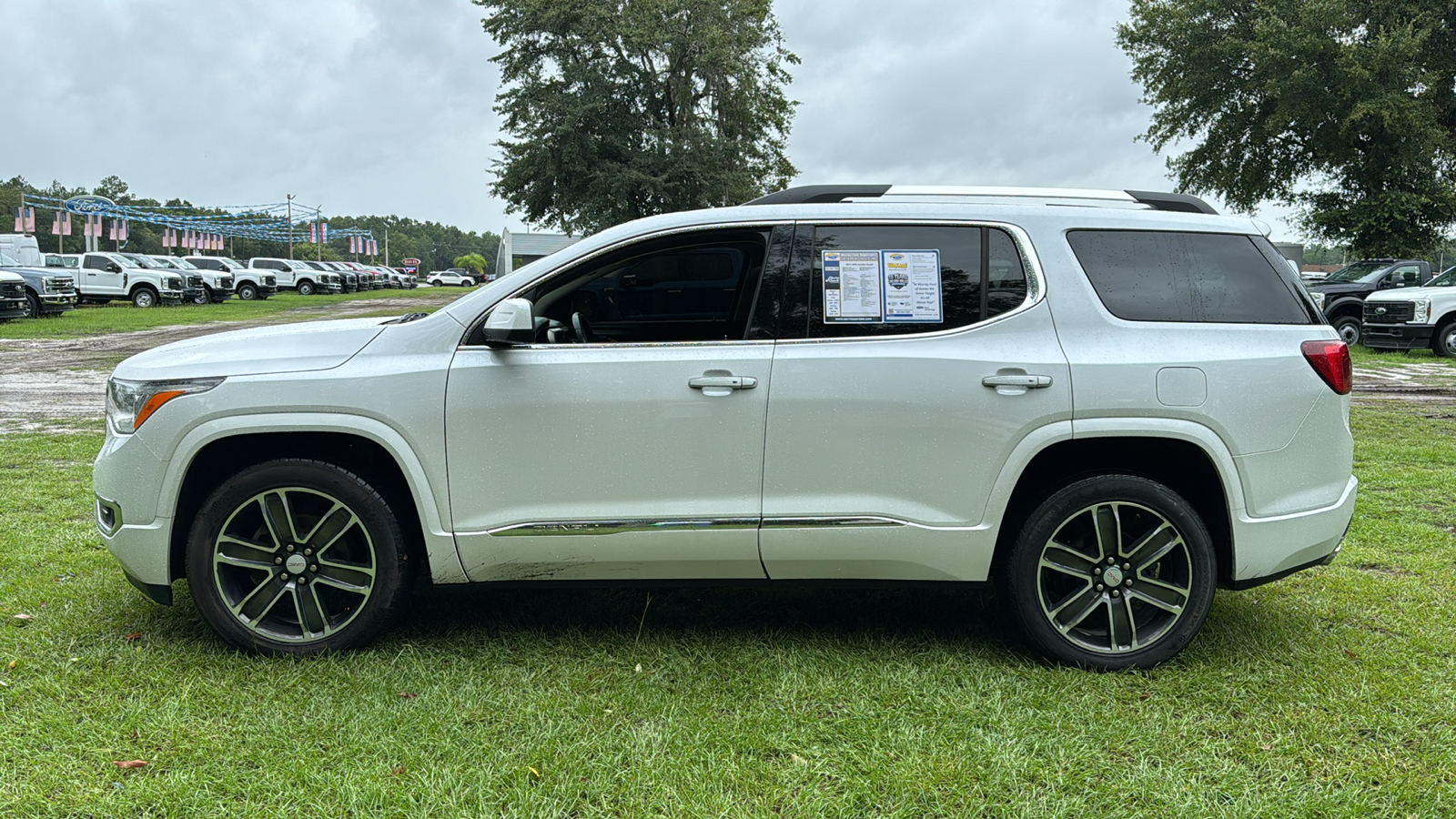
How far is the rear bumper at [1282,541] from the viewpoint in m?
3.82

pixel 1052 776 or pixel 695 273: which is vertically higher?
pixel 695 273

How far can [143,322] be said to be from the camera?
25.4 meters

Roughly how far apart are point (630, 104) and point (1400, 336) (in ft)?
83.0

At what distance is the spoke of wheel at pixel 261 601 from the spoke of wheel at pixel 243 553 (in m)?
0.07

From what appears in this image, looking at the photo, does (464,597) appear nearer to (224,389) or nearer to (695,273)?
(224,389)

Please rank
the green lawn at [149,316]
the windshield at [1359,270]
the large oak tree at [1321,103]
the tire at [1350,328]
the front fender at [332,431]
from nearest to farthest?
the front fender at [332,431] → the tire at [1350,328] → the windshield at [1359,270] → the green lawn at [149,316] → the large oak tree at [1321,103]

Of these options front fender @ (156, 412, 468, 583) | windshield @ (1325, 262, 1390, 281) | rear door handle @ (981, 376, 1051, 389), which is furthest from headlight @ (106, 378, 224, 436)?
windshield @ (1325, 262, 1390, 281)

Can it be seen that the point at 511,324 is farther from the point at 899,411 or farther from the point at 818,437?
the point at 899,411

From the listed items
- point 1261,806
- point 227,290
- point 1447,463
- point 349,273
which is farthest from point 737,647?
point 349,273

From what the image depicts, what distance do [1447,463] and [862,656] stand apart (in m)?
6.34

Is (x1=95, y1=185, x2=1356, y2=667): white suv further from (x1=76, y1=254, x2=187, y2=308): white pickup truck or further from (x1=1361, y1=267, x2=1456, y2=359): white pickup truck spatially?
(x1=76, y1=254, x2=187, y2=308): white pickup truck

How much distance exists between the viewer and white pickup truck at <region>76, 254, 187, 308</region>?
31.7 metres

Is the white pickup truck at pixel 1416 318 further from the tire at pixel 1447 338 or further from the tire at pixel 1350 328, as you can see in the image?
the tire at pixel 1350 328

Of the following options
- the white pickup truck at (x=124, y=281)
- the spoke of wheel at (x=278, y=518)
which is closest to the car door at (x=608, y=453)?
the spoke of wheel at (x=278, y=518)
